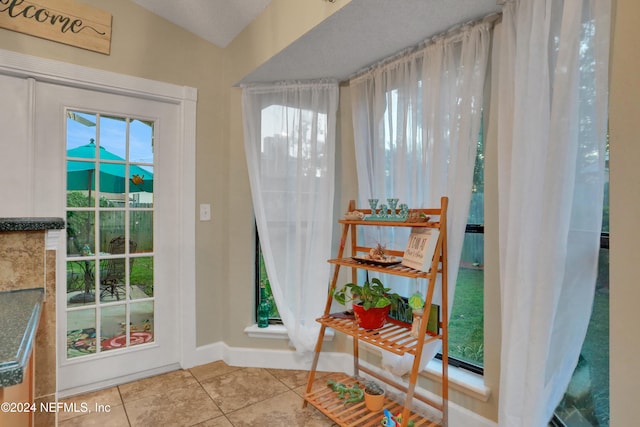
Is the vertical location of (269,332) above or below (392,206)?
below

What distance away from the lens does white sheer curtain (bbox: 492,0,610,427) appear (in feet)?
3.54

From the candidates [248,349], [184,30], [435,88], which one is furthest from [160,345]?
[435,88]

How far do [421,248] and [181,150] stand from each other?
175 cm

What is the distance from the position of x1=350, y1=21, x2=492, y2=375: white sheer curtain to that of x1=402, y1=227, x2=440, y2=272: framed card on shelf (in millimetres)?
96

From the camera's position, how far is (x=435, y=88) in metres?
1.66

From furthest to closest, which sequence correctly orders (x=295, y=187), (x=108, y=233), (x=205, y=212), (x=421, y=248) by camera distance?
(x=205, y=212)
(x=295, y=187)
(x=108, y=233)
(x=421, y=248)

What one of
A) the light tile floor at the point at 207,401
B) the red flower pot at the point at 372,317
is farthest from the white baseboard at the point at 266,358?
the red flower pot at the point at 372,317

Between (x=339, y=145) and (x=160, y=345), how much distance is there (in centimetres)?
187

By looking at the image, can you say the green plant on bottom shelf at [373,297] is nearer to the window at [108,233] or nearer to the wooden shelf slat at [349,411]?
the wooden shelf slat at [349,411]

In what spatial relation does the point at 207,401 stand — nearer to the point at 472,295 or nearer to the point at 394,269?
the point at 394,269

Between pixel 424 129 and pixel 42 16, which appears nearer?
pixel 424 129

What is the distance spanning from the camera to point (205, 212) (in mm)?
2447

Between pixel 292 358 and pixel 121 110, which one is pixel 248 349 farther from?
pixel 121 110

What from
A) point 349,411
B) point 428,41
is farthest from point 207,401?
point 428,41
